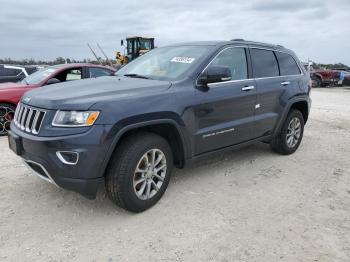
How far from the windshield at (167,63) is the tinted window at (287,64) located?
5.78 ft

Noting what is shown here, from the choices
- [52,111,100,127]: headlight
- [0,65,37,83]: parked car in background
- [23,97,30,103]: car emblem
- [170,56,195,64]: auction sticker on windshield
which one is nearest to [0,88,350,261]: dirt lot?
[52,111,100,127]: headlight

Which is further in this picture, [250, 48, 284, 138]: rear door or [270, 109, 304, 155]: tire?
[270, 109, 304, 155]: tire

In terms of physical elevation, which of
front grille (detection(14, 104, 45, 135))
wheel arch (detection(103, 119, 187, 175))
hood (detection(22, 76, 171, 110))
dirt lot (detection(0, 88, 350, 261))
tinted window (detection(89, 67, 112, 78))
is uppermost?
tinted window (detection(89, 67, 112, 78))

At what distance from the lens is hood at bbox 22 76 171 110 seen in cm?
335

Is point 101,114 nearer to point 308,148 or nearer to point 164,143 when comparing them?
point 164,143

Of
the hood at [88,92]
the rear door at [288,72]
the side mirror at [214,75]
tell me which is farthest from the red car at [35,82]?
the side mirror at [214,75]

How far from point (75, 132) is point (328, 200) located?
2.96 metres

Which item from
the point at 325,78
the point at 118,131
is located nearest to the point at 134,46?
the point at 325,78

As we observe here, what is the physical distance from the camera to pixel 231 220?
3.71 metres

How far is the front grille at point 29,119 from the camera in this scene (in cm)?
346

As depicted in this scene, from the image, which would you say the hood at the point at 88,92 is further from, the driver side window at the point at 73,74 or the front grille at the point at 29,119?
the driver side window at the point at 73,74

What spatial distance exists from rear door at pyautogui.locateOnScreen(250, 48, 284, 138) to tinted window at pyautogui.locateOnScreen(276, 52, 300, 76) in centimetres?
16

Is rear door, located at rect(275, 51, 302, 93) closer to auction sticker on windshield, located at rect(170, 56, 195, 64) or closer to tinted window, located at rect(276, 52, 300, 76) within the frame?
tinted window, located at rect(276, 52, 300, 76)

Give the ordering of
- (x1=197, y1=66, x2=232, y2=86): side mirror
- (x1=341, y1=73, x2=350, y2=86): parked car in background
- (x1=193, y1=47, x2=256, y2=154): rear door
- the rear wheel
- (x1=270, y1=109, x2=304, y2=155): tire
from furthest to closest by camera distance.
Result: the rear wheel
(x1=341, y1=73, x2=350, y2=86): parked car in background
(x1=270, y1=109, x2=304, y2=155): tire
(x1=193, y1=47, x2=256, y2=154): rear door
(x1=197, y1=66, x2=232, y2=86): side mirror
